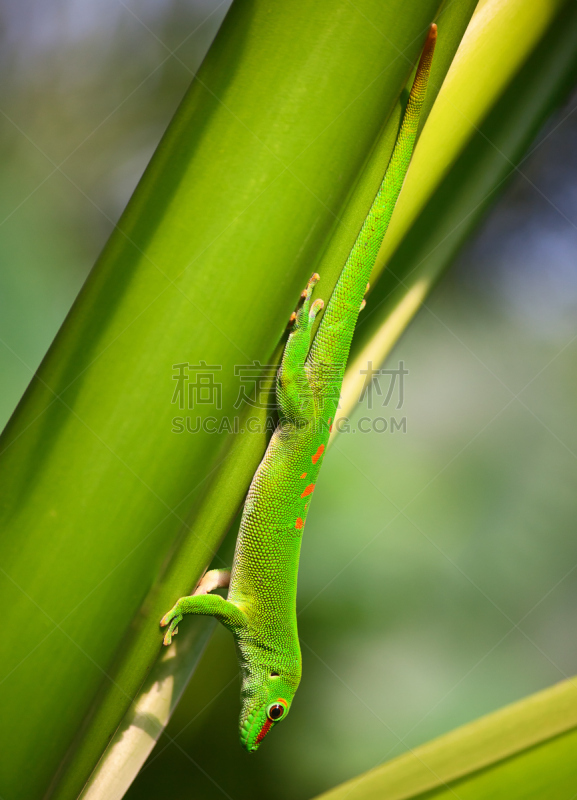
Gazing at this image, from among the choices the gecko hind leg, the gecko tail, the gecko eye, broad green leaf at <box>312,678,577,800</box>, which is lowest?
the gecko eye

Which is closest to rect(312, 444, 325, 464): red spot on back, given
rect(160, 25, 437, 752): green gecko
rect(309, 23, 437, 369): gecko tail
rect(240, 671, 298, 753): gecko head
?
rect(160, 25, 437, 752): green gecko

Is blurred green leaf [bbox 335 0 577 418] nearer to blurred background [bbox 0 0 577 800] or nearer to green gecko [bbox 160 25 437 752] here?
green gecko [bbox 160 25 437 752]

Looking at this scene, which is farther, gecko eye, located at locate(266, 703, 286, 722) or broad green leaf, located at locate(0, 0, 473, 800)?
gecko eye, located at locate(266, 703, 286, 722)

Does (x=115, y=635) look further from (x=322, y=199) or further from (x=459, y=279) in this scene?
(x=459, y=279)

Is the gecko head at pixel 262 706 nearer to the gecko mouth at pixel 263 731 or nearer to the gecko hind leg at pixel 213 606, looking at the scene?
the gecko mouth at pixel 263 731

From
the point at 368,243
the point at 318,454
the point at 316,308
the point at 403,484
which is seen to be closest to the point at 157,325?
the point at 316,308

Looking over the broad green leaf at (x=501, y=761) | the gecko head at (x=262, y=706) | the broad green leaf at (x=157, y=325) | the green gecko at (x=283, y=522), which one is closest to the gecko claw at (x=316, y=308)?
the green gecko at (x=283, y=522)

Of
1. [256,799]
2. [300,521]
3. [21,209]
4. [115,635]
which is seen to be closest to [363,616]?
[300,521]

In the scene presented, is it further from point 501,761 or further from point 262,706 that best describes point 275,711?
point 501,761
